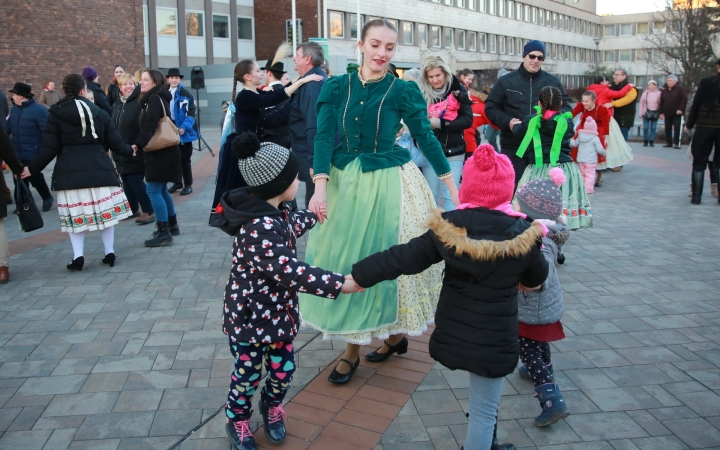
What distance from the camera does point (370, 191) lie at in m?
3.86

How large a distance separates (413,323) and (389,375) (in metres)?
0.46

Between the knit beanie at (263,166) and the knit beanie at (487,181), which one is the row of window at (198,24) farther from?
the knit beanie at (487,181)

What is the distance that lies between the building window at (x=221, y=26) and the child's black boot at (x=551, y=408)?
40.3m

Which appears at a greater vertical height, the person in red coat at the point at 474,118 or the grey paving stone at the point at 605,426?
the person in red coat at the point at 474,118

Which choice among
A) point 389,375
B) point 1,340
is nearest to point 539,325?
point 389,375

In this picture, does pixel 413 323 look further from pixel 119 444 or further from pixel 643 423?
pixel 119 444

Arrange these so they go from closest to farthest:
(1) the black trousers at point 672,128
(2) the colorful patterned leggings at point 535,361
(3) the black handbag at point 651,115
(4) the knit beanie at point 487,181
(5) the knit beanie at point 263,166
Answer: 1. (4) the knit beanie at point 487,181
2. (5) the knit beanie at point 263,166
3. (2) the colorful patterned leggings at point 535,361
4. (1) the black trousers at point 672,128
5. (3) the black handbag at point 651,115

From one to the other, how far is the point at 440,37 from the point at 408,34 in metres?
4.92

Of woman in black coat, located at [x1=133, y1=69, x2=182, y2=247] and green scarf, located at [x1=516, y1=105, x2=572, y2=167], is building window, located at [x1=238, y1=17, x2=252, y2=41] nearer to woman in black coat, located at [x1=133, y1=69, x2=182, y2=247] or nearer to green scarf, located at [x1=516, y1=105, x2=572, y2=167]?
woman in black coat, located at [x1=133, y1=69, x2=182, y2=247]

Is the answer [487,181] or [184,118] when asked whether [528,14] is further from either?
[487,181]

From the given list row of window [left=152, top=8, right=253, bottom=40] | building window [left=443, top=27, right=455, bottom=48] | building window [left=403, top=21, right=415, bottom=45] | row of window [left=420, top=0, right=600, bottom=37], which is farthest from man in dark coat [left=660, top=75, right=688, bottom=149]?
building window [left=443, top=27, right=455, bottom=48]

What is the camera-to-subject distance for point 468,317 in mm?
2842

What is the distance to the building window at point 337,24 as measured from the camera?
4397 centimetres

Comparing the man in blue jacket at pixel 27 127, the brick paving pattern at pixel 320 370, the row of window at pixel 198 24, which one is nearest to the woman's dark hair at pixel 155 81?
the brick paving pattern at pixel 320 370
